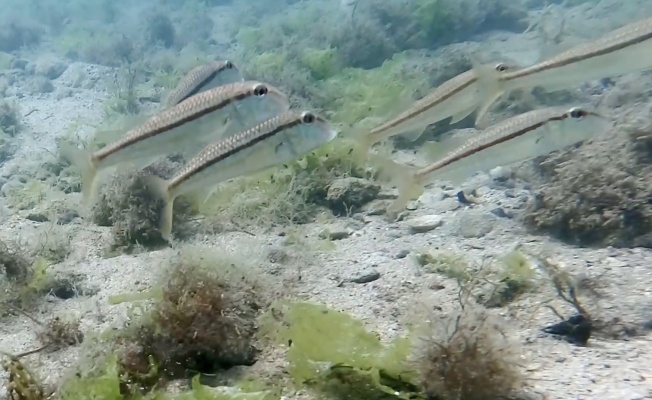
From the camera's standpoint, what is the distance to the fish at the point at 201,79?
553 centimetres

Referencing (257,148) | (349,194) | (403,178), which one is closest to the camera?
(257,148)

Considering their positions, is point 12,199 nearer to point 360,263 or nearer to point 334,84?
point 360,263

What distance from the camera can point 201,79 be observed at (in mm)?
5590

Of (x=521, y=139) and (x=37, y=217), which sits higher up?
(x=521, y=139)

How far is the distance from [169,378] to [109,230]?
3.92 metres

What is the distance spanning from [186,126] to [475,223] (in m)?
3.30

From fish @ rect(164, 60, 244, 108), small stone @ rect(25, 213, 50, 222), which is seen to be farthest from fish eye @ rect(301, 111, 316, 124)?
small stone @ rect(25, 213, 50, 222)

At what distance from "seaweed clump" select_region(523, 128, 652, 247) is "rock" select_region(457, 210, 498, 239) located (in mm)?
398

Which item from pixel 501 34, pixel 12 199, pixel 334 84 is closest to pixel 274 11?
pixel 501 34

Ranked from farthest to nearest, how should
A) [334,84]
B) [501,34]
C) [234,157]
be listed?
[501,34] < [334,84] < [234,157]

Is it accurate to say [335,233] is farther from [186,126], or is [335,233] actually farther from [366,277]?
[186,126]

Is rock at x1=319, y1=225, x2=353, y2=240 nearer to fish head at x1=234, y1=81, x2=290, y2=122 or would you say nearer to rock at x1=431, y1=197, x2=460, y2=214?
rock at x1=431, y1=197, x2=460, y2=214

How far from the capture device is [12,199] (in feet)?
29.1

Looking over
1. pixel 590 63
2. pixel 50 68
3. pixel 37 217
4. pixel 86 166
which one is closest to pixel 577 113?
pixel 590 63
